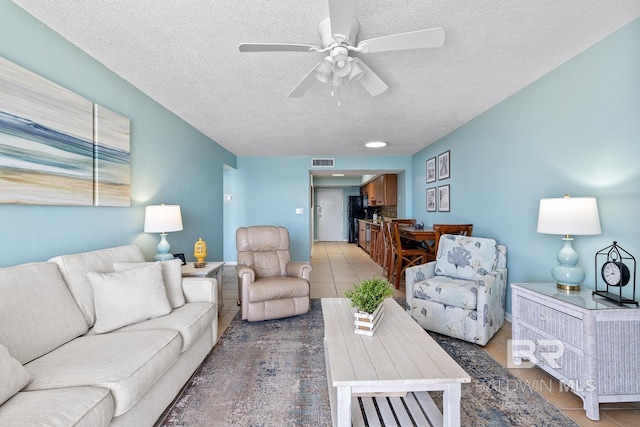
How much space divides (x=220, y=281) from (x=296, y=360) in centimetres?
138

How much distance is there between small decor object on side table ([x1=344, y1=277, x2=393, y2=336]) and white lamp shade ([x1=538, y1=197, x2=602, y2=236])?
1.25m

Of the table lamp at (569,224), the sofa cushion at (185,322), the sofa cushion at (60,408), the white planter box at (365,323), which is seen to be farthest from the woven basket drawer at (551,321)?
the sofa cushion at (60,408)

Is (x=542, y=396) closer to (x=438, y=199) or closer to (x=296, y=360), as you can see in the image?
(x=296, y=360)

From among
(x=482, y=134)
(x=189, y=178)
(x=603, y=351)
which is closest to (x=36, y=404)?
(x=603, y=351)

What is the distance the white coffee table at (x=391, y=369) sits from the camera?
4.07 feet

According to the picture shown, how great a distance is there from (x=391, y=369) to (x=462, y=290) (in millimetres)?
1512

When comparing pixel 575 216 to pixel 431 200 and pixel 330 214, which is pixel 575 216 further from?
pixel 330 214

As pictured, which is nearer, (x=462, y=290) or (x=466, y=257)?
(x=462, y=290)

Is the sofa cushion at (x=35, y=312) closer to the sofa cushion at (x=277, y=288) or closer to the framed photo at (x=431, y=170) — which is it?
the sofa cushion at (x=277, y=288)

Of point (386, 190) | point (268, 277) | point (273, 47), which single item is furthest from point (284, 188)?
point (273, 47)

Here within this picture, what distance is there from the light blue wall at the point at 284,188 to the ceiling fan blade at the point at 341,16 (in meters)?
4.35

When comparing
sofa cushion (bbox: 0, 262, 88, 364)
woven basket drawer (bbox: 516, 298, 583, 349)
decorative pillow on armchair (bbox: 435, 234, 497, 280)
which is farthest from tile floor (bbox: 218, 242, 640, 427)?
sofa cushion (bbox: 0, 262, 88, 364)

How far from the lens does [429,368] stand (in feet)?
4.33

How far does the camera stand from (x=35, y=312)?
1.42 m
